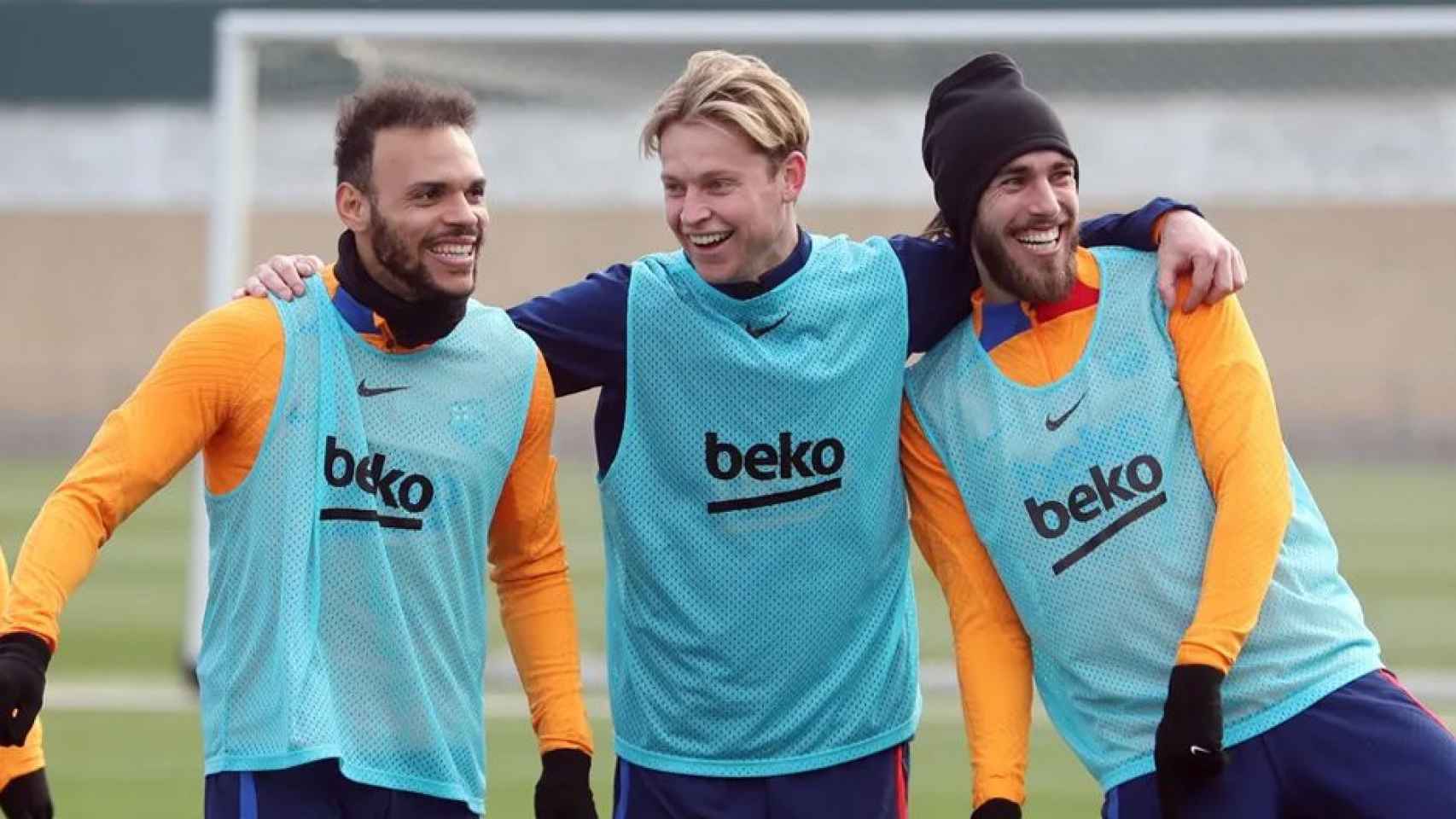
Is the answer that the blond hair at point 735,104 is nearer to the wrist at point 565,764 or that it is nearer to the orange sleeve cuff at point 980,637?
the orange sleeve cuff at point 980,637

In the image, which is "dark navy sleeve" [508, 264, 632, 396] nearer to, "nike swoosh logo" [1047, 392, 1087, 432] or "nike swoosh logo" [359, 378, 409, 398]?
"nike swoosh logo" [359, 378, 409, 398]

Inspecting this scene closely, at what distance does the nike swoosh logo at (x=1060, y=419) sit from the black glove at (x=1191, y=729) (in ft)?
1.55

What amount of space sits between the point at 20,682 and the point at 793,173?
5.35ft

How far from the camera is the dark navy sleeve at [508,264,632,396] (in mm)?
3936

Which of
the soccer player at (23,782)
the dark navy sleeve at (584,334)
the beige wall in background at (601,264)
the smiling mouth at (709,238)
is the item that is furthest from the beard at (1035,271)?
the beige wall in background at (601,264)

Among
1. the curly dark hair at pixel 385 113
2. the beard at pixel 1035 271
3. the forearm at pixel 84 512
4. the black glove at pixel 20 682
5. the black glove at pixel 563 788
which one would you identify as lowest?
the black glove at pixel 563 788

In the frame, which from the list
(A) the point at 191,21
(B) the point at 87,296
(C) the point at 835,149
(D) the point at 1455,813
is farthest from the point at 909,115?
(B) the point at 87,296

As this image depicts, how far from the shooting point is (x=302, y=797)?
355 centimetres

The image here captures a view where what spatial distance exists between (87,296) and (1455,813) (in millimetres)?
23822

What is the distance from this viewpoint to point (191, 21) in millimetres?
17391

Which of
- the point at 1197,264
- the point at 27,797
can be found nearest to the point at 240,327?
the point at 27,797

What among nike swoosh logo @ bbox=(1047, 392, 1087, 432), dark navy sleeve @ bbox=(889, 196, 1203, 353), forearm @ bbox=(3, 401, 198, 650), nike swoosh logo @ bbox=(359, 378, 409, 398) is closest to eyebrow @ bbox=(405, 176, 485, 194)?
nike swoosh logo @ bbox=(359, 378, 409, 398)

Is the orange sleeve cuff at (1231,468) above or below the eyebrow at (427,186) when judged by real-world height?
below

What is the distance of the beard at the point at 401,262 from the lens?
3.67m
